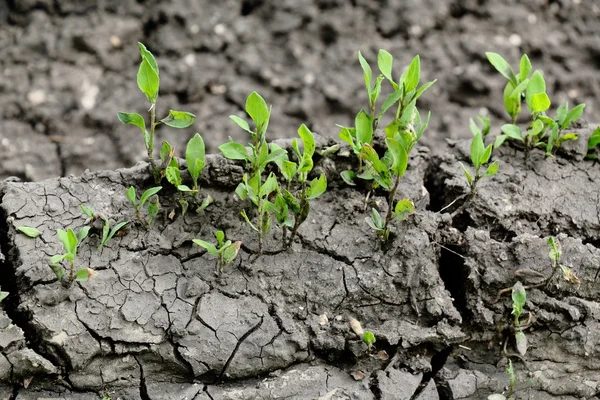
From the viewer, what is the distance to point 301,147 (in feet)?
8.44

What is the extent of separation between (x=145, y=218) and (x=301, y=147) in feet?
1.98

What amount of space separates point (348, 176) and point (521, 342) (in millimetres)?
788

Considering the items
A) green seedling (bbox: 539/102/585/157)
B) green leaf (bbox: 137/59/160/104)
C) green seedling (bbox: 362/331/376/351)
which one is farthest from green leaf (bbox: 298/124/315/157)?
green seedling (bbox: 539/102/585/157)

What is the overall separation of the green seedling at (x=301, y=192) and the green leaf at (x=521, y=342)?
0.79 meters

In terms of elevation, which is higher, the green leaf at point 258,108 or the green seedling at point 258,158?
the green leaf at point 258,108

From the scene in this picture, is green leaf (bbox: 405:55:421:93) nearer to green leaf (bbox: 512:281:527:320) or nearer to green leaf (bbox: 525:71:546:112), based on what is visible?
green leaf (bbox: 525:71:546:112)

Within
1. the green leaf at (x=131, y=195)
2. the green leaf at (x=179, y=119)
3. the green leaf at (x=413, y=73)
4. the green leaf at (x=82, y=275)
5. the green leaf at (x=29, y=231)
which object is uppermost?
the green leaf at (x=413, y=73)

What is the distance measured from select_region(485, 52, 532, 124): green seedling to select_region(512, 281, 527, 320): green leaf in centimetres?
70

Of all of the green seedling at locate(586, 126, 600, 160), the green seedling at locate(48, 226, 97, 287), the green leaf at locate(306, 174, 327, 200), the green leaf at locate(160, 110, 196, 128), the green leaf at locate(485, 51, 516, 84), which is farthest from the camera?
the green seedling at locate(586, 126, 600, 160)

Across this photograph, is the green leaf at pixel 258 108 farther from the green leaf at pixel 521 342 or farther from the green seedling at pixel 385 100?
the green leaf at pixel 521 342

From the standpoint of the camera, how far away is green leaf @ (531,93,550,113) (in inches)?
96.9

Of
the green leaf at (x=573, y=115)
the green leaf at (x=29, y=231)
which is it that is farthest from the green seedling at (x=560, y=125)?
the green leaf at (x=29, y=231)

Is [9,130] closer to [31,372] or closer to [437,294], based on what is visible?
[31,372]

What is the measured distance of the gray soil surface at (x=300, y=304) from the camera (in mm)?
2170
